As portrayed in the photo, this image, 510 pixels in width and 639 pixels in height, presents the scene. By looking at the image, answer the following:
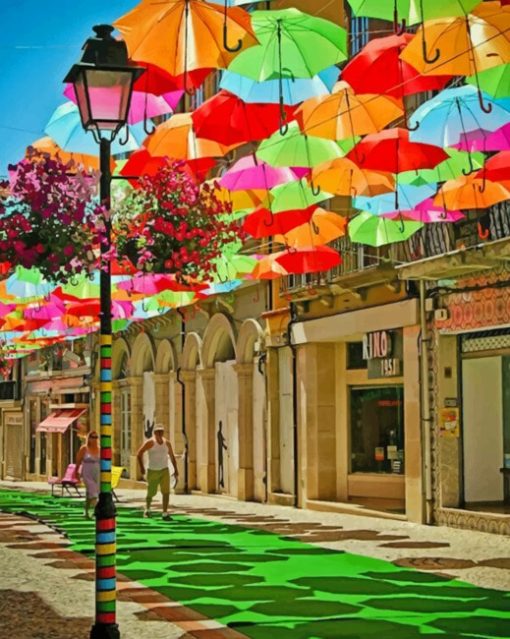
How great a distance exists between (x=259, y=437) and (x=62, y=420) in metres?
18.9

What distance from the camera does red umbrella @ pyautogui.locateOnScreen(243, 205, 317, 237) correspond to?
1719 centimetres

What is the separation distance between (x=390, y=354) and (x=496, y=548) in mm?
6486

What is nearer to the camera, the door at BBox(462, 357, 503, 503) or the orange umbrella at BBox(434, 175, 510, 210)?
the orange umbrella at BBox(434, 175, 510, 210)

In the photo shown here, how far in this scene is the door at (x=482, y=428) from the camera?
64.1 feet

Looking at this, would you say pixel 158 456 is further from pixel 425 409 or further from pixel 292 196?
pixel 292 196

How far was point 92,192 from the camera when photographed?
30.3 ft

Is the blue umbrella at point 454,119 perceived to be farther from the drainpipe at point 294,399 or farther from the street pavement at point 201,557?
the drainpipe at point 294,399

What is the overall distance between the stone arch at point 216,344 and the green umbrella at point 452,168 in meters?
14.5

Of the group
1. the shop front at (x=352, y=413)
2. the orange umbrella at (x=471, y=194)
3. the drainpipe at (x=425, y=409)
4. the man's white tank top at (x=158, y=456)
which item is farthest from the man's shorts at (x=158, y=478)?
the orange umbrella at (x=471, y=194)

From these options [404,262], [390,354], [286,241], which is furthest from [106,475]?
[390,354]

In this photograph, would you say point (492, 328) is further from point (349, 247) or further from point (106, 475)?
point (106, 475)

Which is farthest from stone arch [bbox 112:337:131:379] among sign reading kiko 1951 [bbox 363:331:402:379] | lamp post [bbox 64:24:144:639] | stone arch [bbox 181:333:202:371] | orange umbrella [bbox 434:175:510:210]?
lamp post [bbox 64:24:144:639]

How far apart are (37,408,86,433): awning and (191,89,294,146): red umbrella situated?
31215mm

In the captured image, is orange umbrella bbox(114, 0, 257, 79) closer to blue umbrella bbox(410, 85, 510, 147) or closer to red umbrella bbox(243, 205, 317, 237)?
blue umbrella bbox(410, 85, 510, 147)
